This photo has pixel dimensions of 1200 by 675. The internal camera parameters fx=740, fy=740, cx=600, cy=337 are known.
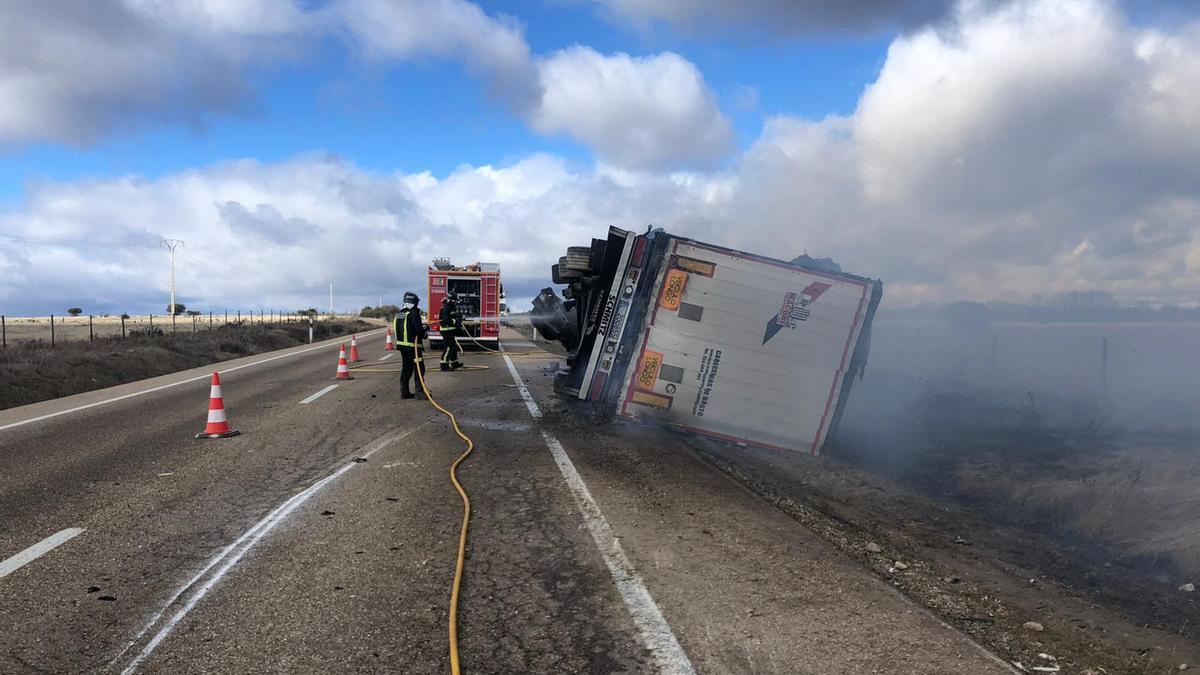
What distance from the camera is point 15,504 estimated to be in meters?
5.99

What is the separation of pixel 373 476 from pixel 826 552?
4.05 meters

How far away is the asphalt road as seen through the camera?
3.38 meters

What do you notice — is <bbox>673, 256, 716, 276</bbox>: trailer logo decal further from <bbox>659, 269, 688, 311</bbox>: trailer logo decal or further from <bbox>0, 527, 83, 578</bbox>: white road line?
<bbox>0, 527, 83, 578</bbox>: white road line

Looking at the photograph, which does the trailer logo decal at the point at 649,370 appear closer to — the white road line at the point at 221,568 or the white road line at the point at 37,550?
the white road line at the point at 221,568

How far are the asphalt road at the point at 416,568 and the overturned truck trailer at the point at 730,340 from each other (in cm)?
80

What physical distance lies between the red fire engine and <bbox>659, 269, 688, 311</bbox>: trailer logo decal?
17.0m

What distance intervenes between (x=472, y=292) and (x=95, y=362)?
11239 mm

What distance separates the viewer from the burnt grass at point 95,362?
49.4 feet

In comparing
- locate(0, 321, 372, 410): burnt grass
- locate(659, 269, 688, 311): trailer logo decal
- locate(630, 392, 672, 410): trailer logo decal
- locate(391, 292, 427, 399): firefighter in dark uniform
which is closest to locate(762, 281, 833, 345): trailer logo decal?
locate(659, 269, 688, 311): trailer logo decal

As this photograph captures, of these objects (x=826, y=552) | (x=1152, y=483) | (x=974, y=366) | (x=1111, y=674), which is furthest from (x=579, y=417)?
(x=974, y=366)

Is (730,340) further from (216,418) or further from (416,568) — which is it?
(216,418)

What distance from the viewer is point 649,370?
28.9 feet

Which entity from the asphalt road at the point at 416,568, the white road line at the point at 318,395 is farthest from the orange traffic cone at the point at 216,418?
the white road line at the point at 318,395

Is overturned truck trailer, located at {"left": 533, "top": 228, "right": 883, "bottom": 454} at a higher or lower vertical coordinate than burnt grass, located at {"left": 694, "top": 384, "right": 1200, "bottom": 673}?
higher
